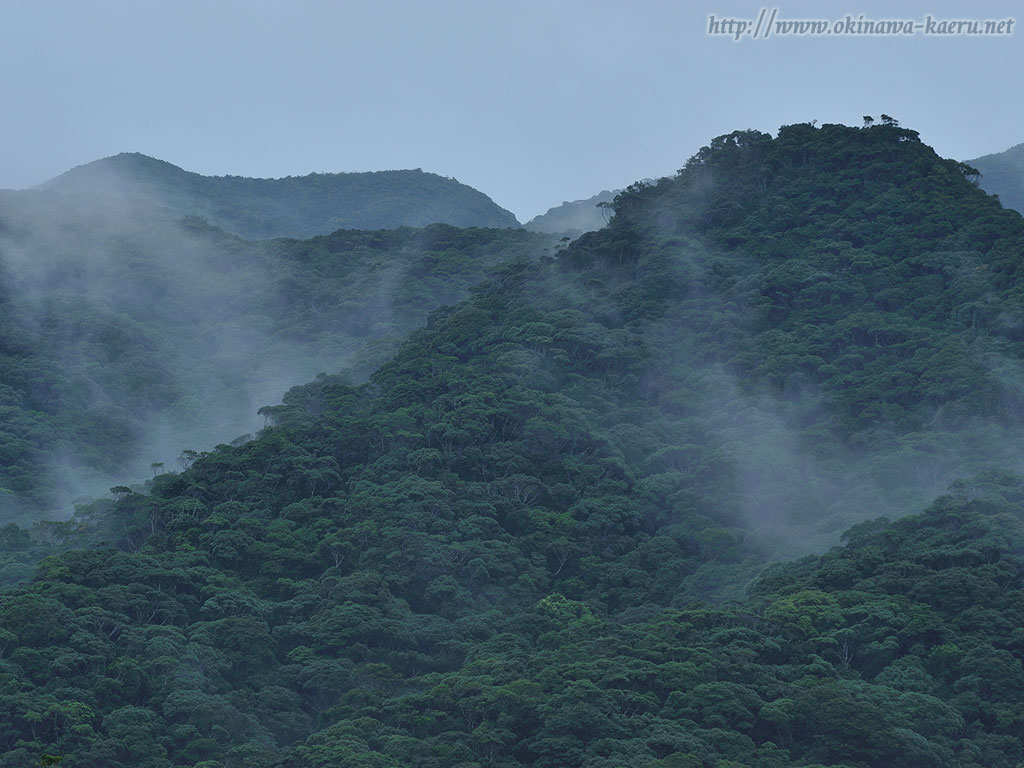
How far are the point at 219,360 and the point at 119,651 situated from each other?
26276 millimetres

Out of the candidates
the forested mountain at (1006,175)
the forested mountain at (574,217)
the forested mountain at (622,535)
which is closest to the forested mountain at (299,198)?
the forested mountain at (574,217)

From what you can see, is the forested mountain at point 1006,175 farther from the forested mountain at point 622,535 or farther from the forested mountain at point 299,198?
the forested mountain at point 299,198

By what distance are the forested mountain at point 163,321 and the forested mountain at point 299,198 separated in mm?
10217

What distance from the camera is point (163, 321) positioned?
191 ft

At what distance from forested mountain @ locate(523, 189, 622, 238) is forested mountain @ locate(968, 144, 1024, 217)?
19.1 meters

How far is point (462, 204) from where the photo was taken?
87.1 metres

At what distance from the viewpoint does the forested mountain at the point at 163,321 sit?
46750mm

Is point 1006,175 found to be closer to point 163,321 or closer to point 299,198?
point 299,198

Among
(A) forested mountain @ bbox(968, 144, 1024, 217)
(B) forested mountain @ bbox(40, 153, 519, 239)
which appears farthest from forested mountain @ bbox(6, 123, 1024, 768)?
(B) forested mountain @ bbox(40, 153, 519, 239)

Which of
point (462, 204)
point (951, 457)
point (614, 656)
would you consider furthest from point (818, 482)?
point (462, 204)

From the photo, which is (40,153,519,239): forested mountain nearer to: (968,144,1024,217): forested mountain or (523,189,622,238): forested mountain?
(523,189,622,238): forested mountain

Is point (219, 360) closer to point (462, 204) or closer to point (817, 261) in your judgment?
point (817, 261)

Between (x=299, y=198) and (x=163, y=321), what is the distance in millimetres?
31371

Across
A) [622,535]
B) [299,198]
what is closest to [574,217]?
[299,198]
